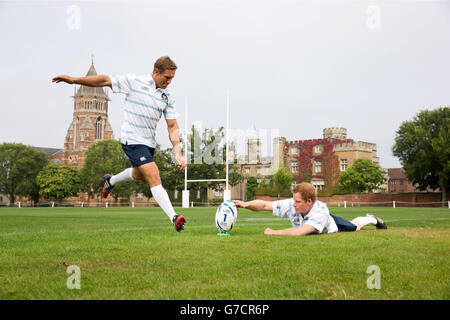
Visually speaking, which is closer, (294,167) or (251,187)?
(294,167)

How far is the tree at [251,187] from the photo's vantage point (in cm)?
6950

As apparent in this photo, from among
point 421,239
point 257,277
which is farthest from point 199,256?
point 421,239

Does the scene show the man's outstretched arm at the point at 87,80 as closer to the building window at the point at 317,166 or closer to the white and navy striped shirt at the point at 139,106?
the white and navy striped shirt at the point at 139,106

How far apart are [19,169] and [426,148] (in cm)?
6219

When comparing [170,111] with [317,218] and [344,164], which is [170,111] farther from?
[344,164]

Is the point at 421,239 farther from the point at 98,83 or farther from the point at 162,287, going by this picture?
the point at 98,83

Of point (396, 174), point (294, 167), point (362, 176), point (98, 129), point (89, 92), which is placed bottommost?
point (362, 176)

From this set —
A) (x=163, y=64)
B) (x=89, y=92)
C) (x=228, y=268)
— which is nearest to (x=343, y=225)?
(x=163, y=64)

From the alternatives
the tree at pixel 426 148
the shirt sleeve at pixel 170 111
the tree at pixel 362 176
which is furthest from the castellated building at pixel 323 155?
the shirt sleeve at pixel 170 111

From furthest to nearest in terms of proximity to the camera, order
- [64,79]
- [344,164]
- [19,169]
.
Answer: [19,169], [344,164], [64,79]

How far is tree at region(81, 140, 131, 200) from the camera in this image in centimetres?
6981

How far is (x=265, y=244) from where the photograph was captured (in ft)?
18.2

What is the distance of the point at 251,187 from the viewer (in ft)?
234

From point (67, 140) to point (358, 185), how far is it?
288 feet
